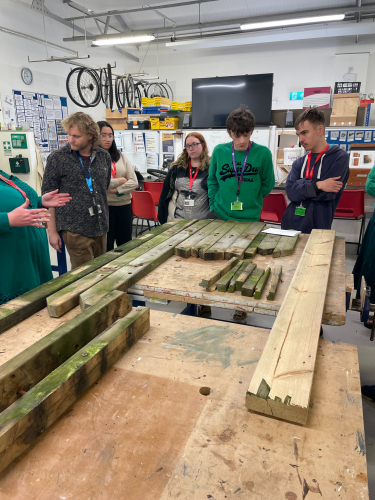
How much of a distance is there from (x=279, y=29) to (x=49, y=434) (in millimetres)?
10974

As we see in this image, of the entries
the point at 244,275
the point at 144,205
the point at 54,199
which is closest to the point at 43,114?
the point at 144,205

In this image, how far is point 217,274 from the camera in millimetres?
1397

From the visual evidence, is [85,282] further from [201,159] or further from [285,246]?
[201,159]

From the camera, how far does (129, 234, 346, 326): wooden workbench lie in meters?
1.22

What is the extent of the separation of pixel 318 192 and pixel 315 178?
0.35 feet

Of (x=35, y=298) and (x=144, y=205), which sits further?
(x=144, y=205)

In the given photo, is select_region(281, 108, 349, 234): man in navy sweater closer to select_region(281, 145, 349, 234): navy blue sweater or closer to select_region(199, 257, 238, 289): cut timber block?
select_region(281, 145, 349, 234): navy blue sweater

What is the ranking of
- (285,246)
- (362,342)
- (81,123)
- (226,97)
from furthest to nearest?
(226,97)
(362,342)
(81,123)
(285,246)

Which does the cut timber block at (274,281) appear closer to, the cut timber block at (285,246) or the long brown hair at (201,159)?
the cut timber block at (285,246)

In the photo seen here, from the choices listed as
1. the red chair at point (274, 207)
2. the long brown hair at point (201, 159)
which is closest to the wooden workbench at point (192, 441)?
the long brown hair at point (201, 159)

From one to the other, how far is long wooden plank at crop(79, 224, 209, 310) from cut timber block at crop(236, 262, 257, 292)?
16.0 inches

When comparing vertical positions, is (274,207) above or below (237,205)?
below

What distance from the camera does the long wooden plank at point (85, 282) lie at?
1.17 m

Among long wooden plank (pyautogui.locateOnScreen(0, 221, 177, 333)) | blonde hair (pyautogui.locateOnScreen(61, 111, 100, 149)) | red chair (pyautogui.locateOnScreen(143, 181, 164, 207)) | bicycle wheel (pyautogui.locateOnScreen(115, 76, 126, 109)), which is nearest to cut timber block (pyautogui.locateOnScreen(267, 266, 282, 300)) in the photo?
long wooden plank (pyautogui.locateOnScreen(0, 221, 177, 333))
